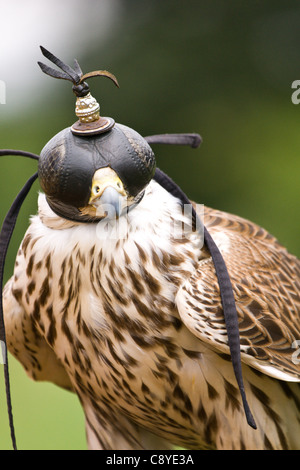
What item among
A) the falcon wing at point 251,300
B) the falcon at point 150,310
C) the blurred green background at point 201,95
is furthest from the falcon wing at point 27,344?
the blurred green background at point 201,95

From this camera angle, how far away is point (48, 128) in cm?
347

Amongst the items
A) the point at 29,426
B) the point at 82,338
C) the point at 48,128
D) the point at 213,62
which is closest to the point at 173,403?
the point at 82,338

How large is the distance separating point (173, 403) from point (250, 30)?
2.52 m

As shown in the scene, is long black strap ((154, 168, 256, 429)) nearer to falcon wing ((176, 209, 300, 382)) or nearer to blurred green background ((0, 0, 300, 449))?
falcon wing ((176, 209, 300, 382))

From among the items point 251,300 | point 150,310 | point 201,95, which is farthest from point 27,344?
point 201,95

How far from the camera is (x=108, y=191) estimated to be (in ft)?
4.00

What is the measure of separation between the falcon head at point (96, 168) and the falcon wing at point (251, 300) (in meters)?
0.29

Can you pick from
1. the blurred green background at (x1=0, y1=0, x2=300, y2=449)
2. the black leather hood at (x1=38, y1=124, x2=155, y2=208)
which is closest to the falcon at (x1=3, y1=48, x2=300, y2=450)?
the black leather hood at (x1=38, y1=124, x2=155, y2=208)

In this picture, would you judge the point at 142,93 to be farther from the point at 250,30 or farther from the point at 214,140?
the point at 250,30

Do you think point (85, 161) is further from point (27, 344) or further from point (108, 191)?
point (27, 344)

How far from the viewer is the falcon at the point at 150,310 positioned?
1.38 meters

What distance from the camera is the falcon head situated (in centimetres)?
122

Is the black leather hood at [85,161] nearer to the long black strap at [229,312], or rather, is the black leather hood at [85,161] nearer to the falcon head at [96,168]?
the falcon head at [96,168]

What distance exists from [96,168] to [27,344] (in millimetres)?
676
